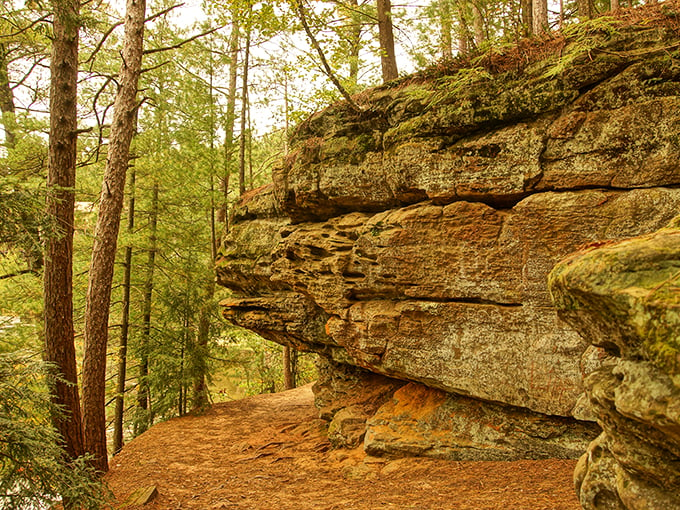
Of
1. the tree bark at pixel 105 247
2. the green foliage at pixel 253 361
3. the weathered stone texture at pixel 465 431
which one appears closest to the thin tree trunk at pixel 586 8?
the weathered stone texture at pixel 465 431

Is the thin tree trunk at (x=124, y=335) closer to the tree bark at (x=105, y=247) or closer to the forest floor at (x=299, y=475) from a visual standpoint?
the forest floor at (x=299, y=475)

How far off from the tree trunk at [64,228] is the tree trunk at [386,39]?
7180mm

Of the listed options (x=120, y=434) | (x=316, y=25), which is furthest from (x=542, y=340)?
(x=120, y=434)

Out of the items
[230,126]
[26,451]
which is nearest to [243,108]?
[230,126]

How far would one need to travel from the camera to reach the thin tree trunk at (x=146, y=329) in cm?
1275

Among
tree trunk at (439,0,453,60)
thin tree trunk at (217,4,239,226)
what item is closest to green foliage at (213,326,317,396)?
thin tree trunk at (217,4,239,226)

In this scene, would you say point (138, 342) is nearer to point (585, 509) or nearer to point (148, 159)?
point (148, 159)

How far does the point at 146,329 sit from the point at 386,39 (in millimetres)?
10998

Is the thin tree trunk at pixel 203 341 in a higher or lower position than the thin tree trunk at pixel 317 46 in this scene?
lower

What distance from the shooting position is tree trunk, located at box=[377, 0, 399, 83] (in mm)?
11383

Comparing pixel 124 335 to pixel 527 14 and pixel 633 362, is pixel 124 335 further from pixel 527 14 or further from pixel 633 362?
pixel 527 14

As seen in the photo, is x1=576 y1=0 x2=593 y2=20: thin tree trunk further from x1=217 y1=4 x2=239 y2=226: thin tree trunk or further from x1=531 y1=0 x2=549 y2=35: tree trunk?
x1=217 y1=4 x2=239 y2=226: thin tree trunk

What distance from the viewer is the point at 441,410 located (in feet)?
26.0

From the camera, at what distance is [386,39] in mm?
11680
